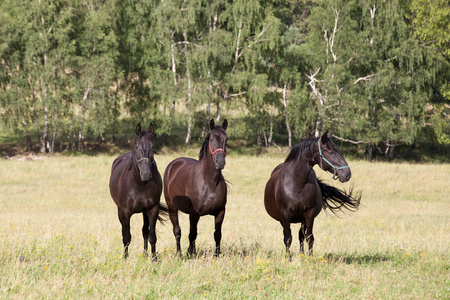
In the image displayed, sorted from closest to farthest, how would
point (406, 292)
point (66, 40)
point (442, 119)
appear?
point (406, 292) < point (66, 40) < point (442, 119)

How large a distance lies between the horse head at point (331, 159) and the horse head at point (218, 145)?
161 centimetres

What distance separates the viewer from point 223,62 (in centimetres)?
4175

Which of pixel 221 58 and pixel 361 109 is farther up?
pixel 221 58

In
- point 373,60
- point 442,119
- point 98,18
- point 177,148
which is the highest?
point 98,18

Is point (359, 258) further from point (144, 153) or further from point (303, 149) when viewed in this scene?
point (144, 153)

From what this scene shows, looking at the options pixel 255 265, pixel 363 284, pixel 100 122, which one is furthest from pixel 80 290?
pixel 100 122

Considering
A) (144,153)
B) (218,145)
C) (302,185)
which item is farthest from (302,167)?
(144,153)

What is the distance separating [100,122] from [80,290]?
115 ft

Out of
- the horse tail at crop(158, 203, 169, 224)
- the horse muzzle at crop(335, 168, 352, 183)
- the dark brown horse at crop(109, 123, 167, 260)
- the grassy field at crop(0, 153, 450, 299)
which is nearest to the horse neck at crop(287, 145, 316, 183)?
the horse muzzle at crop(335, 168, 352, 183)

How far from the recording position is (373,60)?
41000mm

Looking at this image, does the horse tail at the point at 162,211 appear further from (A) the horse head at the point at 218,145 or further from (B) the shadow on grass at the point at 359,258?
(B) the shadow on grass at the point at 359,258

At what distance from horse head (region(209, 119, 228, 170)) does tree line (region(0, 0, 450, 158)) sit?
3266 centimetres

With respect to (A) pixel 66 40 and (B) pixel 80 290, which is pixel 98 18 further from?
(B) pixel 80 290

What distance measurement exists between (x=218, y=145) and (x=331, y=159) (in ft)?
6.14
